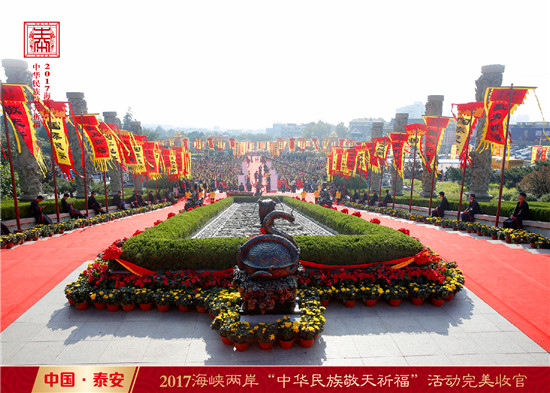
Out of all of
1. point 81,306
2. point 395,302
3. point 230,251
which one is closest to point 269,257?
point 230,251

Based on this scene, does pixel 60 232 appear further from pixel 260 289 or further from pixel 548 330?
pixel 548 330

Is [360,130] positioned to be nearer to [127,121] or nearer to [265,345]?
[127,121]

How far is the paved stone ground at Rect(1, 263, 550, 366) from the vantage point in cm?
397

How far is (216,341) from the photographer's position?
4.38m

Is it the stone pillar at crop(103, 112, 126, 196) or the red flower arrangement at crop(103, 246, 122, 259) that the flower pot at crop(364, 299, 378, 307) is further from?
the stone pillar at crop(103, 112, 126, 196)

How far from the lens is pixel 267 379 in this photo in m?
3.27

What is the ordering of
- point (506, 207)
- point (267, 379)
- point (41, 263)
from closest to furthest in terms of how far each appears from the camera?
1. point (267, 379)
2. point (41, 263)
3. point (506, 207)

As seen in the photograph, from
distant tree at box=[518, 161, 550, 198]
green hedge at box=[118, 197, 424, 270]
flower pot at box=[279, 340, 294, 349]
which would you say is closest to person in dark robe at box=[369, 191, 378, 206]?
distant tree at box=[518, 161, 550, 198]

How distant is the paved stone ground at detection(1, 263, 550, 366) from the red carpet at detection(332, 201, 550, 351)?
0.28 metres

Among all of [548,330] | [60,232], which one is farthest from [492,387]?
[60,232]

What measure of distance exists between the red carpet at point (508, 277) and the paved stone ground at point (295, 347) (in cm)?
28

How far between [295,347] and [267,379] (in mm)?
1035

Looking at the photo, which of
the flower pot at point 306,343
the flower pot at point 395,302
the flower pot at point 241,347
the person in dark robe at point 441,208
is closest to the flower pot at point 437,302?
the flower pot at point 395,302

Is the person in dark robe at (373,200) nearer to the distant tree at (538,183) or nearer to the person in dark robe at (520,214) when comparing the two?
the person in dark robe at (520,214)
